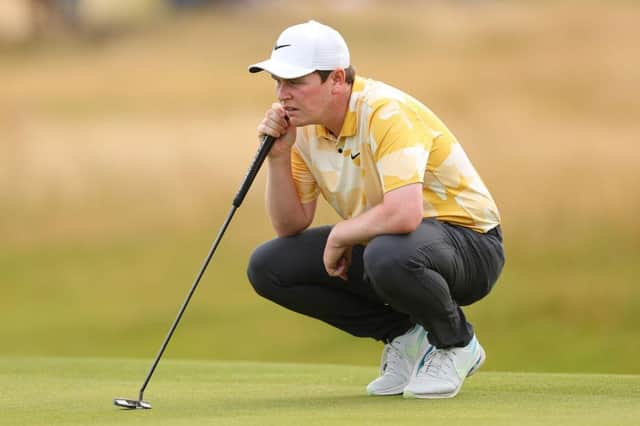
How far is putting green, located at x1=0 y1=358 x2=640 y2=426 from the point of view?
3.40m

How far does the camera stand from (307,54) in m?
3.75

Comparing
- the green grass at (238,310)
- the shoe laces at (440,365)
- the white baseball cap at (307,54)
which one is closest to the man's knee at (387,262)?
the shoe laces at (440,365)

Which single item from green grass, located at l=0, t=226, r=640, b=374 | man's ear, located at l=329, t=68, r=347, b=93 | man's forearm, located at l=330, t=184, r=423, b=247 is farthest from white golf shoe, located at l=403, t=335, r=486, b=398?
green grass, located at l=0, t=226, r=640, b=374

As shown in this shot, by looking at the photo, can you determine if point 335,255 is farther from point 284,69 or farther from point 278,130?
point 284,69

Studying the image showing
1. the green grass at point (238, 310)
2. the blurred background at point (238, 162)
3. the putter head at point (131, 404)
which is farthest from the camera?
the blurred background at point (238, 162)

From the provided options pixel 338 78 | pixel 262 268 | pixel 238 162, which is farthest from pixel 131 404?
pixel 238 162

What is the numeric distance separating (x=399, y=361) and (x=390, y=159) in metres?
0.71

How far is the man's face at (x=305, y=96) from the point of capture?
3.78m

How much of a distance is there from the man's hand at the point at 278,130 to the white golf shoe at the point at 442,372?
2.22ft

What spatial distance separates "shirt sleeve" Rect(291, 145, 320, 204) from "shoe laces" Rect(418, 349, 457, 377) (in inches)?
22.8

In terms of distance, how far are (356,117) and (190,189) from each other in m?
9.50

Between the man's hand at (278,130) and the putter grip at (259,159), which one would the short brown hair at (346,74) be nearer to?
the man's hand at (278,130)

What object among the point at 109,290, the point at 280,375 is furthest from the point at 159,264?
the point at 280,375

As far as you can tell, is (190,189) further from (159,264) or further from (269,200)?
(269,200)
